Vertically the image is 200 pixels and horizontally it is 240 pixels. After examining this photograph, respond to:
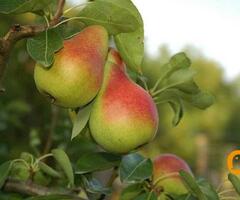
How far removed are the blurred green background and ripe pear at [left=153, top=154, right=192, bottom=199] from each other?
438 mm

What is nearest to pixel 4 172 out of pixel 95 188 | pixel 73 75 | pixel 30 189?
pixel 30 189

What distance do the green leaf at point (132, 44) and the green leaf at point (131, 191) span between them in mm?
257

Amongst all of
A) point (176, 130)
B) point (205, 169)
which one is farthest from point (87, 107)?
point (205, 169)

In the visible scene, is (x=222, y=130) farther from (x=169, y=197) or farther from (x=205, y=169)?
(x=169, y=197)

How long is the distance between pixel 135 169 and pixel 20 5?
353 millimetres

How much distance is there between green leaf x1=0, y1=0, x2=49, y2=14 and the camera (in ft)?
2.26

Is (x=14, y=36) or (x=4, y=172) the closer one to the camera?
(x=14, y=36)

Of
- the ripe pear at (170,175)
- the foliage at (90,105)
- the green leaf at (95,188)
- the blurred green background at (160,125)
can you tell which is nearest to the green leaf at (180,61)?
the foliage at (90,105)

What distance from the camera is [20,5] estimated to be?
70cm

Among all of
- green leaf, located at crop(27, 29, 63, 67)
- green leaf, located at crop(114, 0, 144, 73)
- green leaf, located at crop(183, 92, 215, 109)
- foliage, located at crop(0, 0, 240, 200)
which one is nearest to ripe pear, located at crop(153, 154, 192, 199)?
foliage, located at crop(0, 0, 240, 200)

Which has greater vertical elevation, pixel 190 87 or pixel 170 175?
pixel 190 87

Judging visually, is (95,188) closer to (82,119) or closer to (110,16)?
(82,119)

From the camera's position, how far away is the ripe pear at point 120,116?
74cm

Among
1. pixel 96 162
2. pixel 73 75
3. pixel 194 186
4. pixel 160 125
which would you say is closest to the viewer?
pixel 73 75
